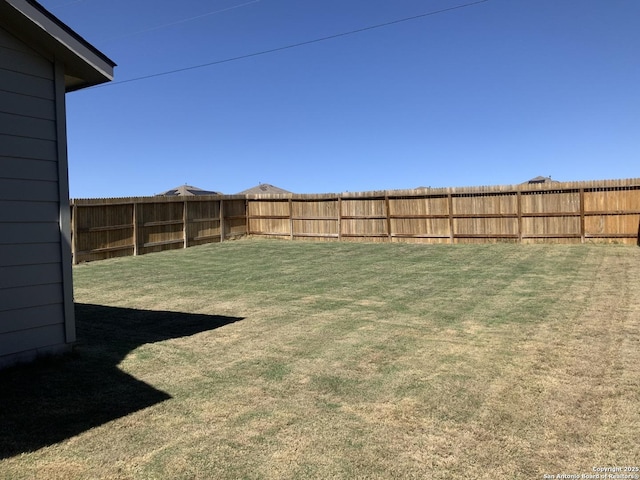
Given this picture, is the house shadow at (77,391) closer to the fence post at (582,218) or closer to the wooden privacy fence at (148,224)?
the wooden privacy fence at (148,224)

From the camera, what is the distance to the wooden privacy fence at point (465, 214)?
14.5 meters

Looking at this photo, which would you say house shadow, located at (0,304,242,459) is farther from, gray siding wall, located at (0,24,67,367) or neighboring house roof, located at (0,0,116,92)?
neighboring house roof, located at (0,0,116,92)

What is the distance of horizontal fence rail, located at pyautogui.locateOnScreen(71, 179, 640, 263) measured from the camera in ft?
48.2

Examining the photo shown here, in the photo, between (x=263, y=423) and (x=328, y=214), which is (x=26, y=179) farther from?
(x=328, y=214)

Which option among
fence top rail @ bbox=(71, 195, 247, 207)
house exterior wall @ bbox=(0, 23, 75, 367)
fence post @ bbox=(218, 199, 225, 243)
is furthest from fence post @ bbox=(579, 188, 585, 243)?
house exterior wall @ bbox=(0, 23, 75, 367)

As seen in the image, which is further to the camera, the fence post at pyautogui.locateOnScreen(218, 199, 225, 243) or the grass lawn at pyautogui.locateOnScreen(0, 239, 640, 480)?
the fence post at pyautogui.locateOnScreen(218, 199, 225, 243)

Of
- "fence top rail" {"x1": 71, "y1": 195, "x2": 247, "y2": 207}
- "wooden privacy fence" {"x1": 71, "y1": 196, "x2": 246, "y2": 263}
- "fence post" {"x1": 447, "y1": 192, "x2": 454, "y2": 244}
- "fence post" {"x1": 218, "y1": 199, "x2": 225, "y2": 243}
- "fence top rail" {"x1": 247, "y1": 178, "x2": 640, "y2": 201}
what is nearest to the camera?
"fence top rail" {"x1": 247, "y1": 178, "x2": 640, "y2": 201}

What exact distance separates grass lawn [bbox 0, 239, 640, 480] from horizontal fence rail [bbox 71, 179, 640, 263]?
22.5 ft

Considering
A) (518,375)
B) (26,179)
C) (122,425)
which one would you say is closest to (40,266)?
(26,179)

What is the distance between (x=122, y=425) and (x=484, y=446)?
8.33ft

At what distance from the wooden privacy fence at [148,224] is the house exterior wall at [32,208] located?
9291 mm

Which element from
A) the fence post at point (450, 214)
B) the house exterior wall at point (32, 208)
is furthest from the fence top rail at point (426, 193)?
the house exterior wall at point (32, 208)

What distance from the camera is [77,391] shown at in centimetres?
416

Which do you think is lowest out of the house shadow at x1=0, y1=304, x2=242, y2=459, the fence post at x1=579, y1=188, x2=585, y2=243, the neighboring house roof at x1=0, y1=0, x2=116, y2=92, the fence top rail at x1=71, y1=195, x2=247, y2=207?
the house shadow at x1=0, y1=304, x2=242, y2=459
